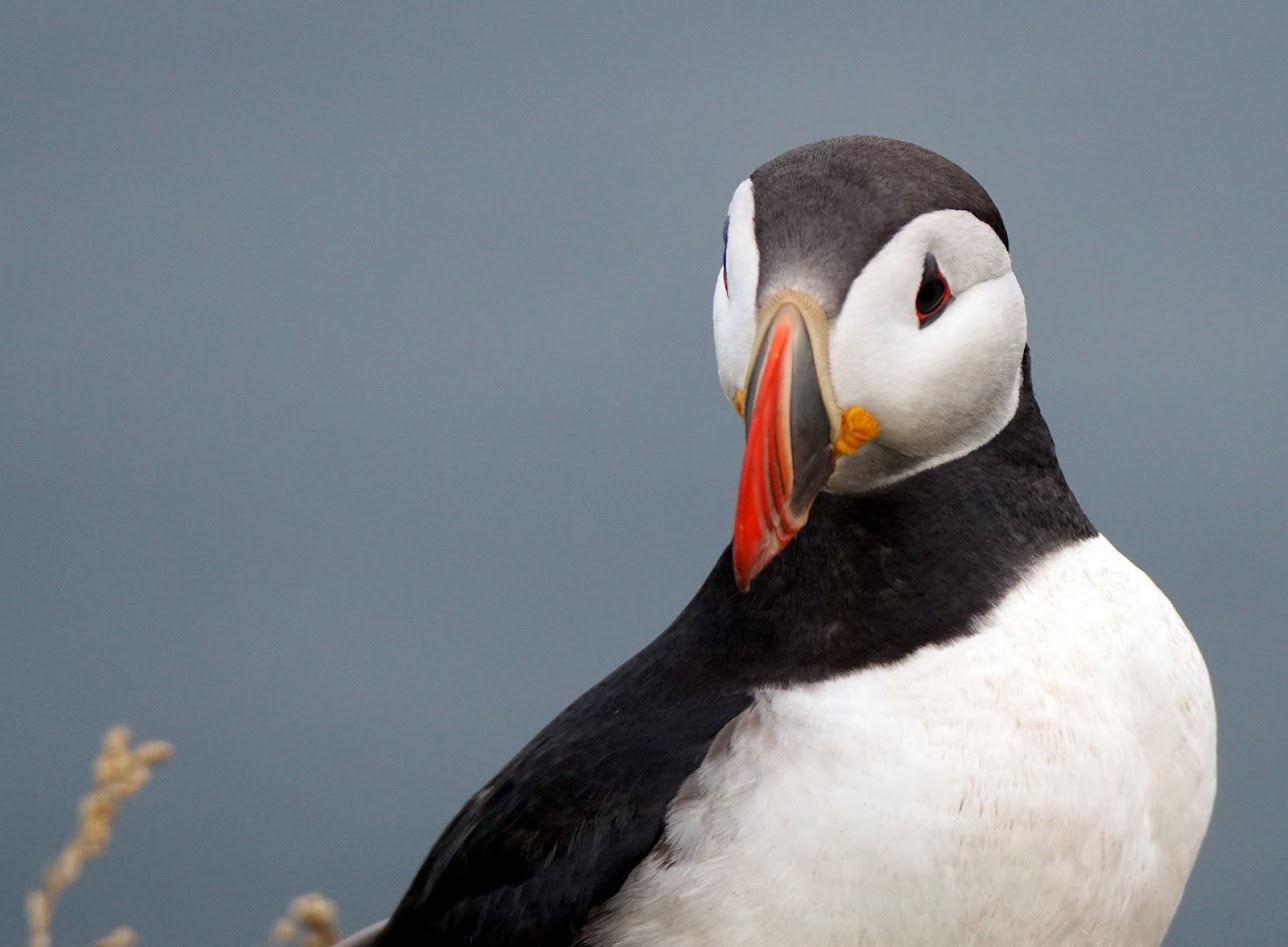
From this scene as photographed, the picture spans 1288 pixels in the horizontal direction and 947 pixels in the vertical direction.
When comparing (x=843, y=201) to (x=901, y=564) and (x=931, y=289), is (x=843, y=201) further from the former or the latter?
(x=901, y=564)

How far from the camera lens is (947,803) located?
140cm

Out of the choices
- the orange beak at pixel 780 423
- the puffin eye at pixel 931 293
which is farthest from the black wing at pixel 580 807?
the puffin eye at pixel 931 293

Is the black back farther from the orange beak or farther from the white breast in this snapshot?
the orange beak

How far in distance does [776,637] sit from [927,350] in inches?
12.9

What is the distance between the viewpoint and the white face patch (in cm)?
131

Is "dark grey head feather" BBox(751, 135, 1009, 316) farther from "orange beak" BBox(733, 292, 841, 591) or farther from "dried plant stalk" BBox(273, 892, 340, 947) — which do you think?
"dried plant stalk" BBox(273, 892, 340, 947)

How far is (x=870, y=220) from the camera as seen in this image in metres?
1.34

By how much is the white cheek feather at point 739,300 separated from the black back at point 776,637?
20cm

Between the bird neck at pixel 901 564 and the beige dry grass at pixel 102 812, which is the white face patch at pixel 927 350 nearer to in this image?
the bird neck at pixel 901 564

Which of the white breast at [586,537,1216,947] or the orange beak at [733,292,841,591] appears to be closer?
the orange beak at [733,292,841,591]

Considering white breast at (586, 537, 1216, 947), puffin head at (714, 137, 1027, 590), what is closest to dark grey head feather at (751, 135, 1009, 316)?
puffin head at (714, 137, 1027, 590)

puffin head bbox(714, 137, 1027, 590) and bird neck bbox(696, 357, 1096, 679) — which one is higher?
puffin head bbox(714, 137, 1027, 590)

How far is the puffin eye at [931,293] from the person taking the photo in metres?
1.35

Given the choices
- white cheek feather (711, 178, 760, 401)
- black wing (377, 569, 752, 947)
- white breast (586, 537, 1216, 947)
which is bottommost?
white breast (586, 537, 1216, 947)
